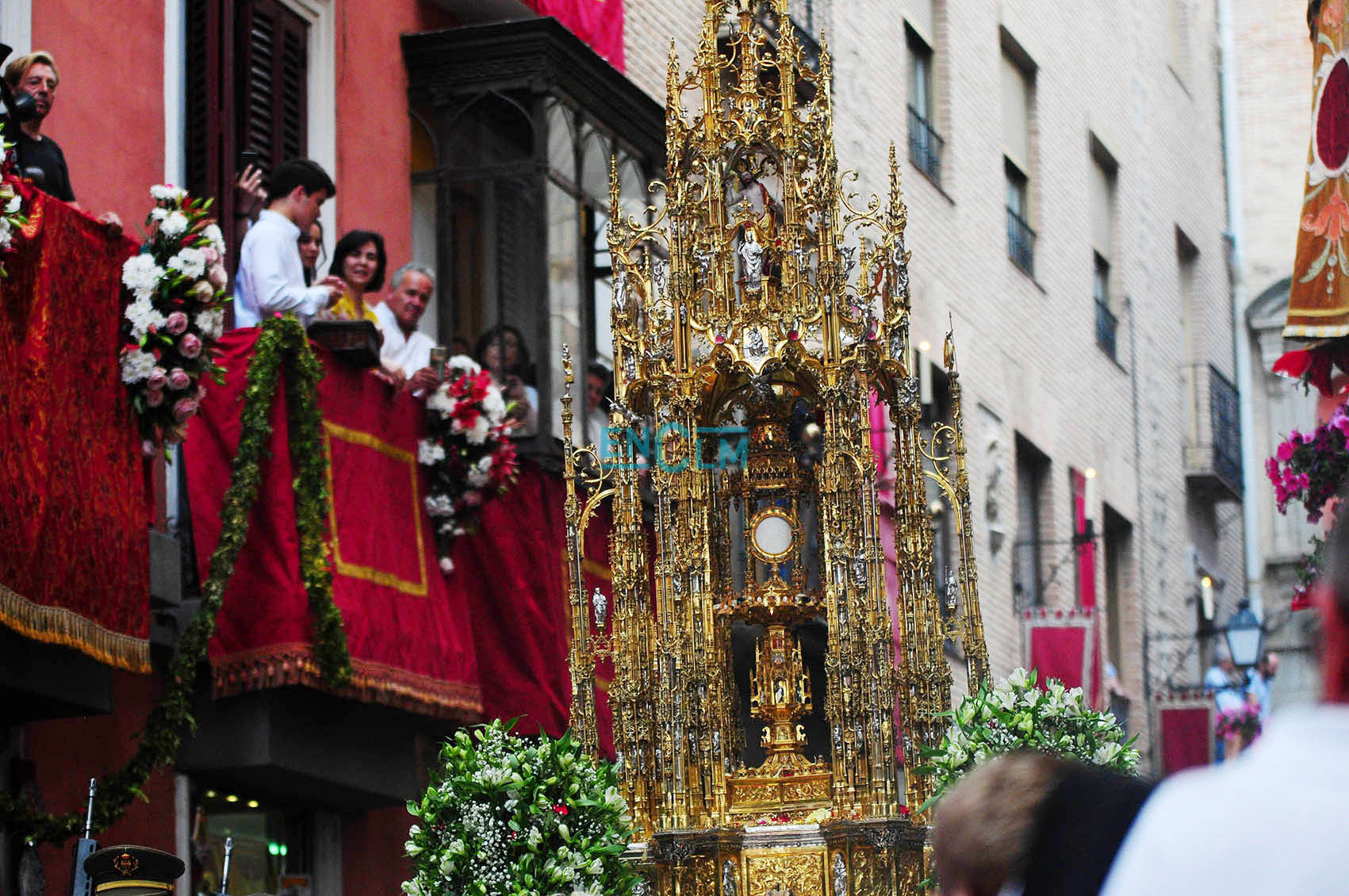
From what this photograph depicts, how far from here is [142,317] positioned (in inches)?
452

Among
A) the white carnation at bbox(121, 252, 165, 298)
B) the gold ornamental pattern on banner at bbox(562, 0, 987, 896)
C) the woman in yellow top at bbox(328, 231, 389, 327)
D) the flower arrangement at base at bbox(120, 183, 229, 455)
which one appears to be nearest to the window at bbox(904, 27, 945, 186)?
the woman in yellow top at bbox(328, 231, 389, 327)

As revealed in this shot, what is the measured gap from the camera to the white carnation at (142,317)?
451 inches

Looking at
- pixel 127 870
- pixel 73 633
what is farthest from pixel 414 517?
pixel 127 870

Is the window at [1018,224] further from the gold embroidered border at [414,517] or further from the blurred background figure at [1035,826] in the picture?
the blurred background figure at [1035,826]

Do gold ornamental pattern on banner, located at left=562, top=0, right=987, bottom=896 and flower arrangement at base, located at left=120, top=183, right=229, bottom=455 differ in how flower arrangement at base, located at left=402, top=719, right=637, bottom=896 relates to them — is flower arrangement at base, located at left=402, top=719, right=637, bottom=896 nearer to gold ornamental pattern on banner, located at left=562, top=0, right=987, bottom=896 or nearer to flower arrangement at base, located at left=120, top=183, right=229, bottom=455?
gold ornamental pattern on banner, located at left=562, top=0, right=987, bottom=896

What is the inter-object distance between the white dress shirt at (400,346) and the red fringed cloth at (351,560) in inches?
19.0

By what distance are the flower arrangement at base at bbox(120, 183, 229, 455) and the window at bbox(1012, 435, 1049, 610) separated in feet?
46.4

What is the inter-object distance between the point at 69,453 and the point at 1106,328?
19.8 metres

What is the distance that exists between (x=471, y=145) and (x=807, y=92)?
700 centimetres

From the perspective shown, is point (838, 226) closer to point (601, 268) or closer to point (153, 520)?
point (153, 520)

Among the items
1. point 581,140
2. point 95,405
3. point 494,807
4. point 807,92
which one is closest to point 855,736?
point 494,807

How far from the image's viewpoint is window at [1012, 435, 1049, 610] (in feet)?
81.8

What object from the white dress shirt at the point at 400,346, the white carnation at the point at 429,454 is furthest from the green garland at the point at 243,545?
the white dress shirt at the point at 400,346

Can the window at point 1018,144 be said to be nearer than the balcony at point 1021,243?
No
